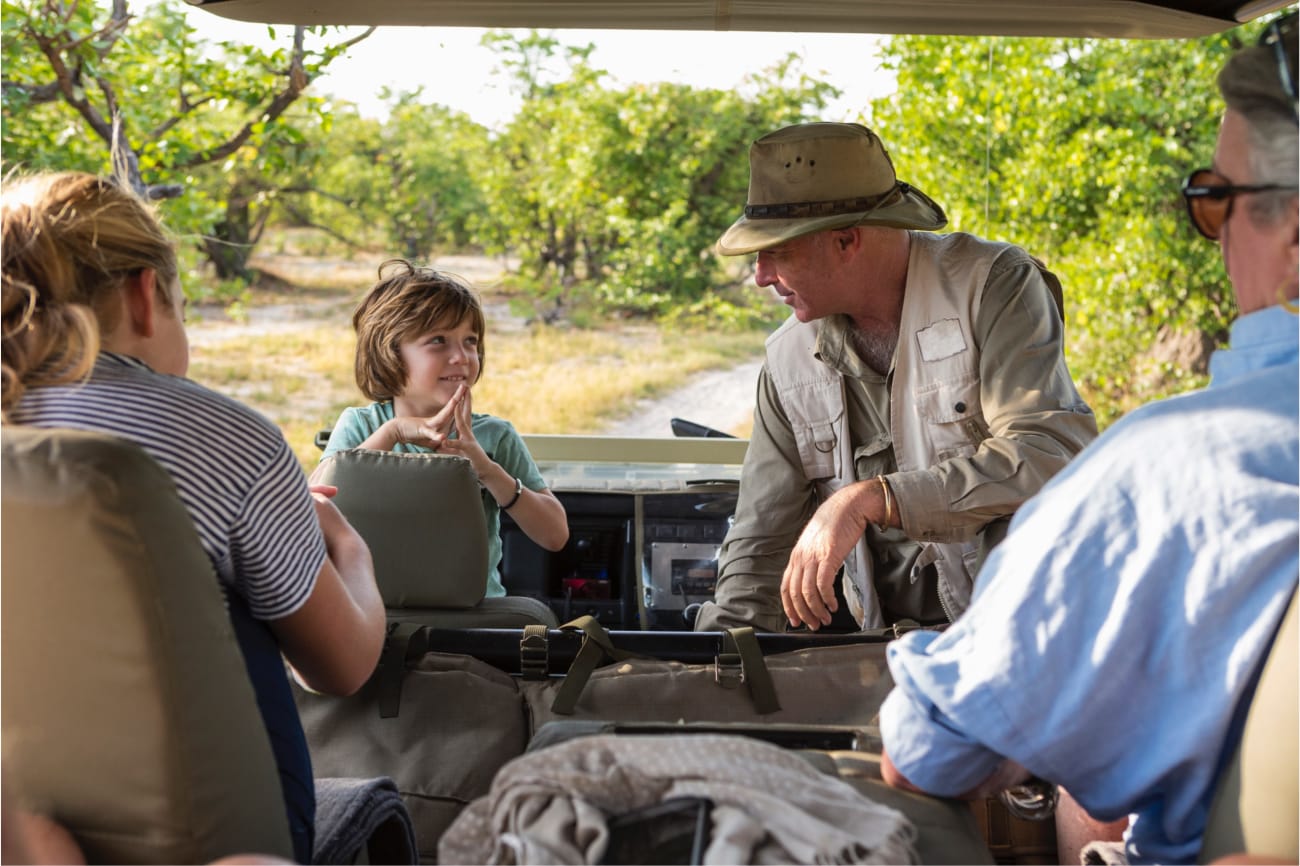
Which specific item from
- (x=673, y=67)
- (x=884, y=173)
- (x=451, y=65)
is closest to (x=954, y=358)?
(x=884, y=173)

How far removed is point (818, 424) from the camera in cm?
313

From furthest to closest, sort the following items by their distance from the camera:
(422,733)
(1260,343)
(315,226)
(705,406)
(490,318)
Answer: (315,226) < (490,318) < (705,406) < (422,733) < (1260,343)

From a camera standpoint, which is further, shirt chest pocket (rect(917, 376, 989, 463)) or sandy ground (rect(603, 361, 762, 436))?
sandy ground (rect(603, 361, 762, 436))

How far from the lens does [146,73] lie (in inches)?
240

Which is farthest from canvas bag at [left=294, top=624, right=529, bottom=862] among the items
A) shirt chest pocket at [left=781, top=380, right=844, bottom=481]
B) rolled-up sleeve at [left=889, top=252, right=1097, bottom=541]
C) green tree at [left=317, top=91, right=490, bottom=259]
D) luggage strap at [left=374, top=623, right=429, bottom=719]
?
green tree at [left=317, top=91, right=490, bottom=259]

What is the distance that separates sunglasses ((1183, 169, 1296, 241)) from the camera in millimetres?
1513

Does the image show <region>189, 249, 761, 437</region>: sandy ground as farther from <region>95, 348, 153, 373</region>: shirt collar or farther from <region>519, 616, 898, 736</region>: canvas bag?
<region>95, 348, 153, 373</region>: shirt collar

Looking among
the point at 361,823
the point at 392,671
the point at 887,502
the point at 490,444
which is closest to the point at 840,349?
the point at 887,502

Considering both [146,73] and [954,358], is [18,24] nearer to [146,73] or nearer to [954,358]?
[146,73]

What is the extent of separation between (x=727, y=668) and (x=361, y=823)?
0.72 metres

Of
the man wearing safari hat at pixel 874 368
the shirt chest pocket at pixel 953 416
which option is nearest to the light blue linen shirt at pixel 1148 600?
the man wearing safari hat at pixel 874 368

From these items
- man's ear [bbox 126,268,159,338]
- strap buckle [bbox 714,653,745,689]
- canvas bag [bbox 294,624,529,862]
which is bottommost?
canvas bag [bbox 294,624,529,862]

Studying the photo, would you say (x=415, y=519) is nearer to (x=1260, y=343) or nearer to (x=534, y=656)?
(x=534, y=656)

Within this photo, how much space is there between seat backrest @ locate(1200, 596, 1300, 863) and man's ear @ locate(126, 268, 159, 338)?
4.42 feet
